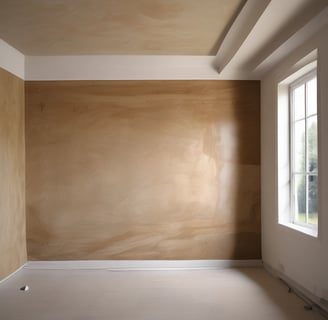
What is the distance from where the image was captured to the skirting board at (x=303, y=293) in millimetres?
2924

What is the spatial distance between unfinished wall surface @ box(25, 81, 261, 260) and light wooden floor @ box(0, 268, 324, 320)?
0.41 meters

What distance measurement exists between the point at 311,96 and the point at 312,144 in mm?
476

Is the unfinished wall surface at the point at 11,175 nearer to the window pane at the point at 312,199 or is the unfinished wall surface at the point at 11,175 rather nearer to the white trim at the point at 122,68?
the white trim at the point at 122,68

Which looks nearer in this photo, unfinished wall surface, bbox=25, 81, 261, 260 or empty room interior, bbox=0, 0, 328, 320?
empty room interior, bbox=0, 0, 328, 320

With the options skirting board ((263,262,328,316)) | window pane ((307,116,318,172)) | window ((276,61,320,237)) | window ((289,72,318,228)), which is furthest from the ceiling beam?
skirting board ((263,262,328,316))

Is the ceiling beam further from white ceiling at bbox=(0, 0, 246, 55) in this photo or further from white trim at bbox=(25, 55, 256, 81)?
white trim at bbox=(25, 55, 256, 81)

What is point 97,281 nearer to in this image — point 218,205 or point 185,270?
point 185,270

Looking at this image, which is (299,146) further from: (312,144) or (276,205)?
(276,205)

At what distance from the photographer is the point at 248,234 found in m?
4.51

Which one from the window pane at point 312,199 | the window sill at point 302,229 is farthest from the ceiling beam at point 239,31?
the window sill at point 302,229

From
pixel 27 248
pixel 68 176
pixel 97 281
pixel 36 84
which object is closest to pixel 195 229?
pixel 97 281

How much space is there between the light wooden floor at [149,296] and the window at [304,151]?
0.82 m

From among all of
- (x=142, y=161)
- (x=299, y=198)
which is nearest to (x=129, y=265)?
(x=142, y=161)

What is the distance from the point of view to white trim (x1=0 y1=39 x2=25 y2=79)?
3934 mm
